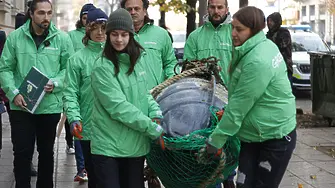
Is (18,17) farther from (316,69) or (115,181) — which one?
(316,69)

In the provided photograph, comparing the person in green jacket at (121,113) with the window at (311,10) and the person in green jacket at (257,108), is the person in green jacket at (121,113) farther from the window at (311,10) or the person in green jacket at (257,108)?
the window at (311,10)

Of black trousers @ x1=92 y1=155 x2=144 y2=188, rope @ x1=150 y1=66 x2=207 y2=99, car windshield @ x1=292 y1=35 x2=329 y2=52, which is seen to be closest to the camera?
black trousers @ x1=92 y1=155 x2=144 y2=188

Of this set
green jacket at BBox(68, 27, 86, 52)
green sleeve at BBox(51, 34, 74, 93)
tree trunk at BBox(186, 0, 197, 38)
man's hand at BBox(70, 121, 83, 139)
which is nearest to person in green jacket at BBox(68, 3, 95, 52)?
green jacket at BBox(68, 27, 86, 52)

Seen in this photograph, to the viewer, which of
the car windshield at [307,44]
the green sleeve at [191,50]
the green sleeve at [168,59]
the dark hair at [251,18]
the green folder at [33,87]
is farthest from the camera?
the car windshield at [307,44]

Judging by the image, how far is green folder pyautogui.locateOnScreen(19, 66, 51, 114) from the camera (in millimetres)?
6316

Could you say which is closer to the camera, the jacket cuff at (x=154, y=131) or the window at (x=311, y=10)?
the jacket cuff at (x=154, y=131)

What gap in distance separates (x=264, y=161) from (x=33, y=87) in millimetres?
2585

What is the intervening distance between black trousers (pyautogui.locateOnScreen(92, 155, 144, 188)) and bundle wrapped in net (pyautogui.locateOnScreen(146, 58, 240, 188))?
27 cm

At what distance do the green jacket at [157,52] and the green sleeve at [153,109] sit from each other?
148cm

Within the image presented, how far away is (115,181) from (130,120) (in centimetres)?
46

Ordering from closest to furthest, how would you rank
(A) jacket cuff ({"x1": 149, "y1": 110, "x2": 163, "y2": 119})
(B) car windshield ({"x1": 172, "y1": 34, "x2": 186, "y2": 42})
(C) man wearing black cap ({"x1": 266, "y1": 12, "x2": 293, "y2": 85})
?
(A) jacket cuff ({"x1": 149, "y1": 110, "x2": 163, "y2": 119}) < (C) man wearing black cap ({"x1": 266, "y1": 12, "x2": 293, "y2": 85}) < (B) car windshield ({"x1": 172, "y1": 34, "x2": 186, "y2": 42})

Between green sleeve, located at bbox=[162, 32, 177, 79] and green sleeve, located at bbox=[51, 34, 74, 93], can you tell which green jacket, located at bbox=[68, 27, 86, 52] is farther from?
green sleeve, located at bbox=[162, 32, 177, 79]

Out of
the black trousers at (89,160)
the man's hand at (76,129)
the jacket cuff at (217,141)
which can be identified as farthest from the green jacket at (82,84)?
the jacket cuff at (217,141)

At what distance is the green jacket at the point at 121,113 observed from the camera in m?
4.69
